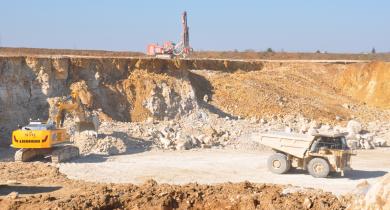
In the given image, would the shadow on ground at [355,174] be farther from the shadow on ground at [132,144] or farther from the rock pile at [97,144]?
the rock pile at [97,144]

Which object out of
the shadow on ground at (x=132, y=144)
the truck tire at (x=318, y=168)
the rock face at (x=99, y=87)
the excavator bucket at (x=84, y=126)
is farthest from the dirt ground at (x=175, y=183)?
the rock face at (x=99, y=87)

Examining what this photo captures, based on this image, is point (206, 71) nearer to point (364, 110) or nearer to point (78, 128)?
point (364, 110)

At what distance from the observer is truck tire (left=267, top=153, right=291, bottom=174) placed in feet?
58.2

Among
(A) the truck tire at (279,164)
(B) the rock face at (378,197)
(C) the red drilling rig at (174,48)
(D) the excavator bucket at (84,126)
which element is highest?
(C) the red drilling rig at (174,48)

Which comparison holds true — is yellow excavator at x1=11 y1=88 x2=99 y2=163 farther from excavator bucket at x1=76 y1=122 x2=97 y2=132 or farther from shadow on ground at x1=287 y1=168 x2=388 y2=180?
shadow on ground at x1=287 y1=168 x2=388 y2=180

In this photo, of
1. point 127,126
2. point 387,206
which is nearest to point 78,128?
point 127,126

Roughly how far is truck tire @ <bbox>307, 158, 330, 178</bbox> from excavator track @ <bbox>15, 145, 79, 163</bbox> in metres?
8.14

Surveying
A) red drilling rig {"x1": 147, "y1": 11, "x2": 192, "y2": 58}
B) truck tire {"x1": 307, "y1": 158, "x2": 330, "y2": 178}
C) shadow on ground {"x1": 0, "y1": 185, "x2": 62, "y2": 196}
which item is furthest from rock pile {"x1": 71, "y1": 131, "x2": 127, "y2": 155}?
red drilling rig {"x1": 147, "y1": 11, "x2": 192, "y2": 58}

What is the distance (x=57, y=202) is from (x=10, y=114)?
13398mm

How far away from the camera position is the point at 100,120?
25844 millimetres

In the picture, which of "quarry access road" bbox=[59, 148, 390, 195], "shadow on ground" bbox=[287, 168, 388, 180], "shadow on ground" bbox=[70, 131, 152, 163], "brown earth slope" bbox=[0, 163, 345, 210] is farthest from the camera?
"shadow on ground" bbox=[70, 131, 152, 163]

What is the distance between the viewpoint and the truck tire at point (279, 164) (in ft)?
58.2

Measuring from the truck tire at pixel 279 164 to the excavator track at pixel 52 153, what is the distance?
6914mm

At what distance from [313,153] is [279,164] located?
1.20 meters
